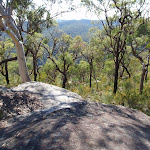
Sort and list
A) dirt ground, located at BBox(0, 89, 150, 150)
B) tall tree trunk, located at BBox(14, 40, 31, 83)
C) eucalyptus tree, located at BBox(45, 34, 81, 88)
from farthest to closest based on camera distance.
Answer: eucalyptus tree, located at BBox(45, 34, 81, 88) → tall tree trunk, located at BBox(14, 40, 31, 83) → dirt ground, located at BBox(0, 89, 150, 150)

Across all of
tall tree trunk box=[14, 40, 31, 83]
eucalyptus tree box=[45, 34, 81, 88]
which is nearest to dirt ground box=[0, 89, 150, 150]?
tall tree trunk box=[14, 40, 31, 83]

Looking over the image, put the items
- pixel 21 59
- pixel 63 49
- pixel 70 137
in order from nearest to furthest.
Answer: pixel 70 137, pixel 21 59, pixel 63 49

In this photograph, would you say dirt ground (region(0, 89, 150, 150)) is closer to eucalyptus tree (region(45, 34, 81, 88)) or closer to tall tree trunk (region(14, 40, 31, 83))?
tall tree trunk (region(14, 40, 31, 83))

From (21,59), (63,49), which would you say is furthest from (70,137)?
(63,49)

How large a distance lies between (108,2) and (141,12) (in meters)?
2.17

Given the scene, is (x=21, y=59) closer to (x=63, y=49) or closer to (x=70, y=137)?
(x=70, y=137)

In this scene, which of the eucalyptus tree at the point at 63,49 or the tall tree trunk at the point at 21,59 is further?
the eucalyptus tree at the point at 63,49

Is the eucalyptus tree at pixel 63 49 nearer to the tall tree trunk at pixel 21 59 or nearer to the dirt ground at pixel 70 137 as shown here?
the tall tree trunk at pixel 21 59

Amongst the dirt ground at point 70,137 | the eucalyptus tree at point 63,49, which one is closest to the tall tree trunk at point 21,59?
the dirt ground at point 70,137

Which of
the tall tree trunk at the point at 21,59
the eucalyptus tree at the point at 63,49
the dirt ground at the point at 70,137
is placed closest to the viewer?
the dirt ground at the point at 70,137

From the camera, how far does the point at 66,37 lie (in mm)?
15836

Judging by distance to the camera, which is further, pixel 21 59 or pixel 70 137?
pixel 21 59

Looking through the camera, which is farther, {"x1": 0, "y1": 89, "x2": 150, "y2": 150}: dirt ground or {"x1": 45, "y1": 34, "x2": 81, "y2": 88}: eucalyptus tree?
{"x1": 45, "y1": 34, "x2": 81, "y2": 88}: eucalyptus tree

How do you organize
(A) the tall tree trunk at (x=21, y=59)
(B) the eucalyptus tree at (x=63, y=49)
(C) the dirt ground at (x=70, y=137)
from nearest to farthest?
(C) the dirt ground at (x=70, y=137)
(A) the tall tree trunk at (x=21, y=59)
(B) the eucalyptus tree at (x=63, y=49)
